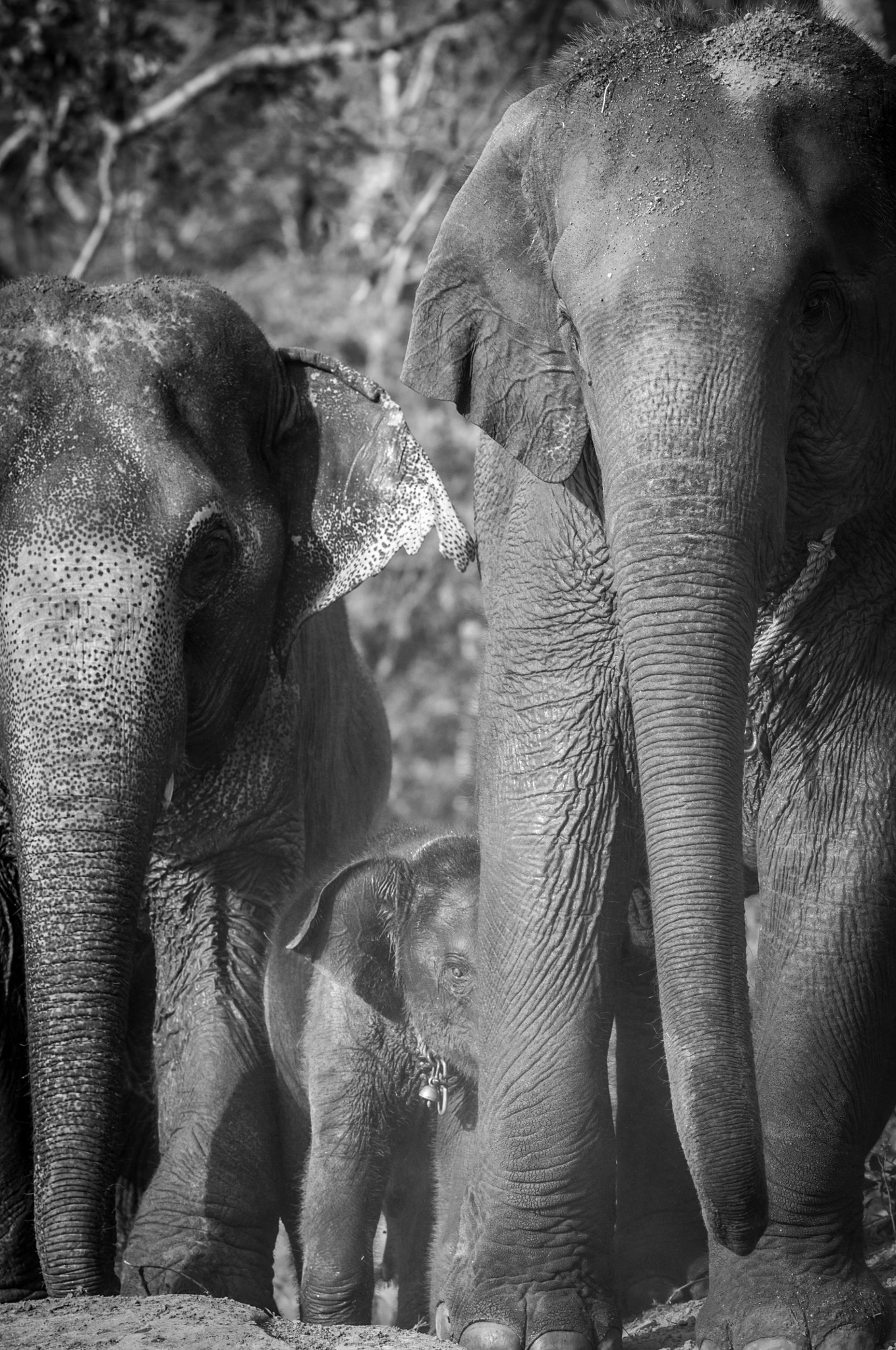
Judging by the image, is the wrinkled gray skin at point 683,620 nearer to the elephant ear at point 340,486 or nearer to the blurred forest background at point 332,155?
the elephant ear at point 340,486

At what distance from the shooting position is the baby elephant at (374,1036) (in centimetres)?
562

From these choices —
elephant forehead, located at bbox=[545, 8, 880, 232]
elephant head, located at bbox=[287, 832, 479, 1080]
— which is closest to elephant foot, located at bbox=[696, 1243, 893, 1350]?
elephant head, located at bbox=[287, 832, 479, 1080]

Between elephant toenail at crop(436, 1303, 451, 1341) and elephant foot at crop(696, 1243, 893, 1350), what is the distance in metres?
0.62

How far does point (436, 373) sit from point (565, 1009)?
156cm

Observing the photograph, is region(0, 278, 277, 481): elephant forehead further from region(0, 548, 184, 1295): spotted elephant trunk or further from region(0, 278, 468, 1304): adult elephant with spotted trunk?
region(0, 548, 184, 1295): spotted elephant trunk

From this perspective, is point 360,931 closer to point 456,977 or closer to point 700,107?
point 456,977

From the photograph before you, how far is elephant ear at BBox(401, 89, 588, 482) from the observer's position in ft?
15.6

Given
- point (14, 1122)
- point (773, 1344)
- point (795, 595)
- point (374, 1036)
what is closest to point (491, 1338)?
point (773, 1344)

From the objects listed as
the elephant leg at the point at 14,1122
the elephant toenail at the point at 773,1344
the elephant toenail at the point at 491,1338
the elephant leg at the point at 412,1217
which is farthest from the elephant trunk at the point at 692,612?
the elephant leg at the point at 412,1217

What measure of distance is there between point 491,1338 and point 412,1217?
5.07 feet

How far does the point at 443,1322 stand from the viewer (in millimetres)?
4934

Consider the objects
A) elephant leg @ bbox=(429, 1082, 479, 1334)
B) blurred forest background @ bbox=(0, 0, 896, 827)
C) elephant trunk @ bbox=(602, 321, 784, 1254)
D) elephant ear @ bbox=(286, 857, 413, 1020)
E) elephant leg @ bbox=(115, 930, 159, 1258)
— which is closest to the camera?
elephant trunk @ bbox=(602, 321, 784, 1254)

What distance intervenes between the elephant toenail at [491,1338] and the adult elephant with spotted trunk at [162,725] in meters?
0.84

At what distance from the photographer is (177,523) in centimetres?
508
